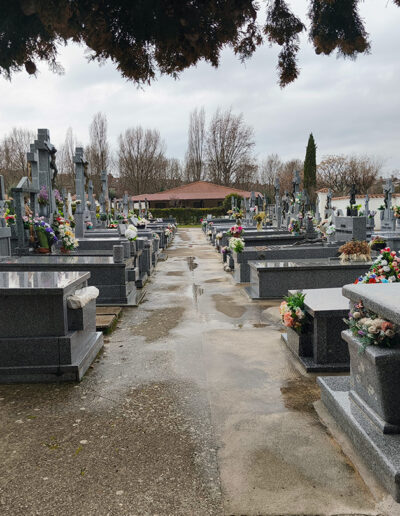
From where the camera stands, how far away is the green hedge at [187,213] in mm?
57781

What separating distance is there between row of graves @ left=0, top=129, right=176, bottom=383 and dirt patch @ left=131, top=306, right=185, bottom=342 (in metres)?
0.90

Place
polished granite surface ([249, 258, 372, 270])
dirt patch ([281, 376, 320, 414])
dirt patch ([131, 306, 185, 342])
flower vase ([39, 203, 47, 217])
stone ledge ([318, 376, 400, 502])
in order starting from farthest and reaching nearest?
flower vase ([39, 203, 47, 217]) → polished granite surface ([249, 258, 372, 270]) → dirt patch ([131, 306, 185, 342]) → dirt patch ([281, 376, 320, 414]) → stone ledge ([318, 376, 400, 502])

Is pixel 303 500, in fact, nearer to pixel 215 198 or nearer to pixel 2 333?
pixel 2 333

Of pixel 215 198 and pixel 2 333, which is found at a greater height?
pixel 215 198

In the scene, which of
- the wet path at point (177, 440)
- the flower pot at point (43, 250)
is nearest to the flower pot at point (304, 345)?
the wet path at point (177, 440)

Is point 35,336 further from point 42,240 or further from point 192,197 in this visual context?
point 192,197

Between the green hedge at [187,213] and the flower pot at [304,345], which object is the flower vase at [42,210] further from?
the green hedge at [187,213]

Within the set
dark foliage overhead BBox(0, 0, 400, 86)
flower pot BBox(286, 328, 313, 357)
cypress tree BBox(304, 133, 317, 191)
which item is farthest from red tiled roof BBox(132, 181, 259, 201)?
dark foliage overhead BBox(0, 0, 400, 86)

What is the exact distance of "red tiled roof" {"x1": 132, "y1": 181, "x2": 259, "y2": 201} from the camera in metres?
62.6

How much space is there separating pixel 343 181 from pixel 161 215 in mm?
24358

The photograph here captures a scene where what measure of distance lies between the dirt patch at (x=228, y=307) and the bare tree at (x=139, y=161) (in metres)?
60.6

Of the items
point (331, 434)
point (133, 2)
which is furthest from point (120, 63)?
point (331, 434)

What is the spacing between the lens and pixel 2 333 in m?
5.09

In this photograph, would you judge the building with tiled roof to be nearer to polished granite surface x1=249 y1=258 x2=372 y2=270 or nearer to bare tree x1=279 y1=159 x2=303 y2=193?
bare tree x1=279 y1=159 x2=303 y2=193
